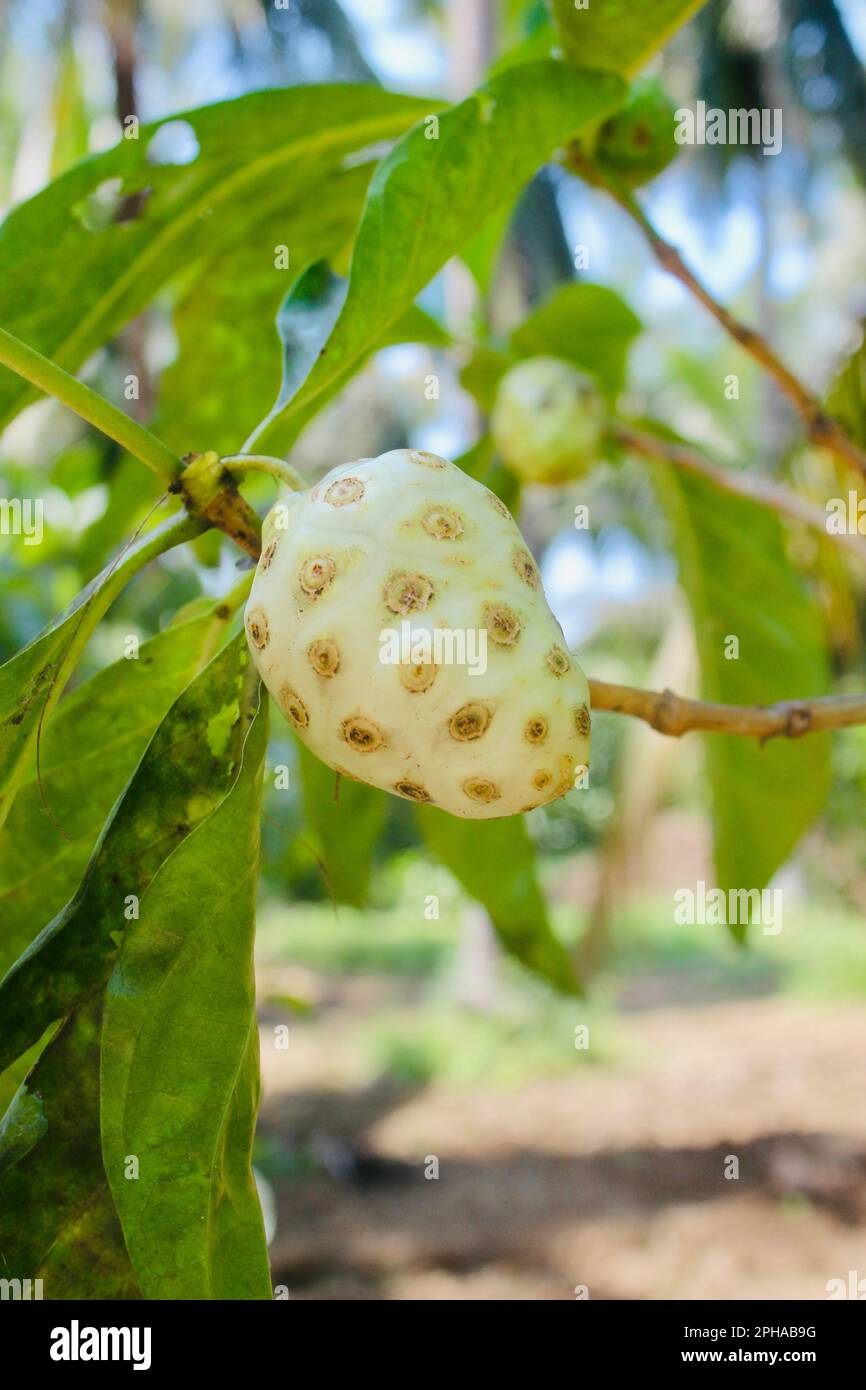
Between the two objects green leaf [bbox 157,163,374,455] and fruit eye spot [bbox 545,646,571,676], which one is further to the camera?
green leaf [bbox 157,163,374,455]

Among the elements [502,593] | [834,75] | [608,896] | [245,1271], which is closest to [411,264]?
[502,593]

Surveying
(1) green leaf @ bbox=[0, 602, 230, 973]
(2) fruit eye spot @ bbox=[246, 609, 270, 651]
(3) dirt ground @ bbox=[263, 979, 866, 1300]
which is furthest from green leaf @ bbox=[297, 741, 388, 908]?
(3) dirt ground @ bbox=[263, 979, 866, 1300]

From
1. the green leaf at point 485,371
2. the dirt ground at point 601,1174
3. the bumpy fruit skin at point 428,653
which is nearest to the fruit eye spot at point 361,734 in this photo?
the bumpy fruit skin at point 428,653

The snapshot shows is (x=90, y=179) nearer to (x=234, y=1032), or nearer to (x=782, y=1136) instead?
(x=234, y=1032)

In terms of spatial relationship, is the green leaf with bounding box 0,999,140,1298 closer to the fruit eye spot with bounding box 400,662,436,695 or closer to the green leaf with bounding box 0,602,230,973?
the green leaf with bounding box 0,602,230,973

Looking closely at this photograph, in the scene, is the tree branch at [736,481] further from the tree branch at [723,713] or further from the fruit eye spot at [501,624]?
the fruit eye spot at [501,624]

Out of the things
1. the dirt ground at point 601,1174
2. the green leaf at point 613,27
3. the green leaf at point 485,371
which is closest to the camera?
the green leaf at point 613,27
